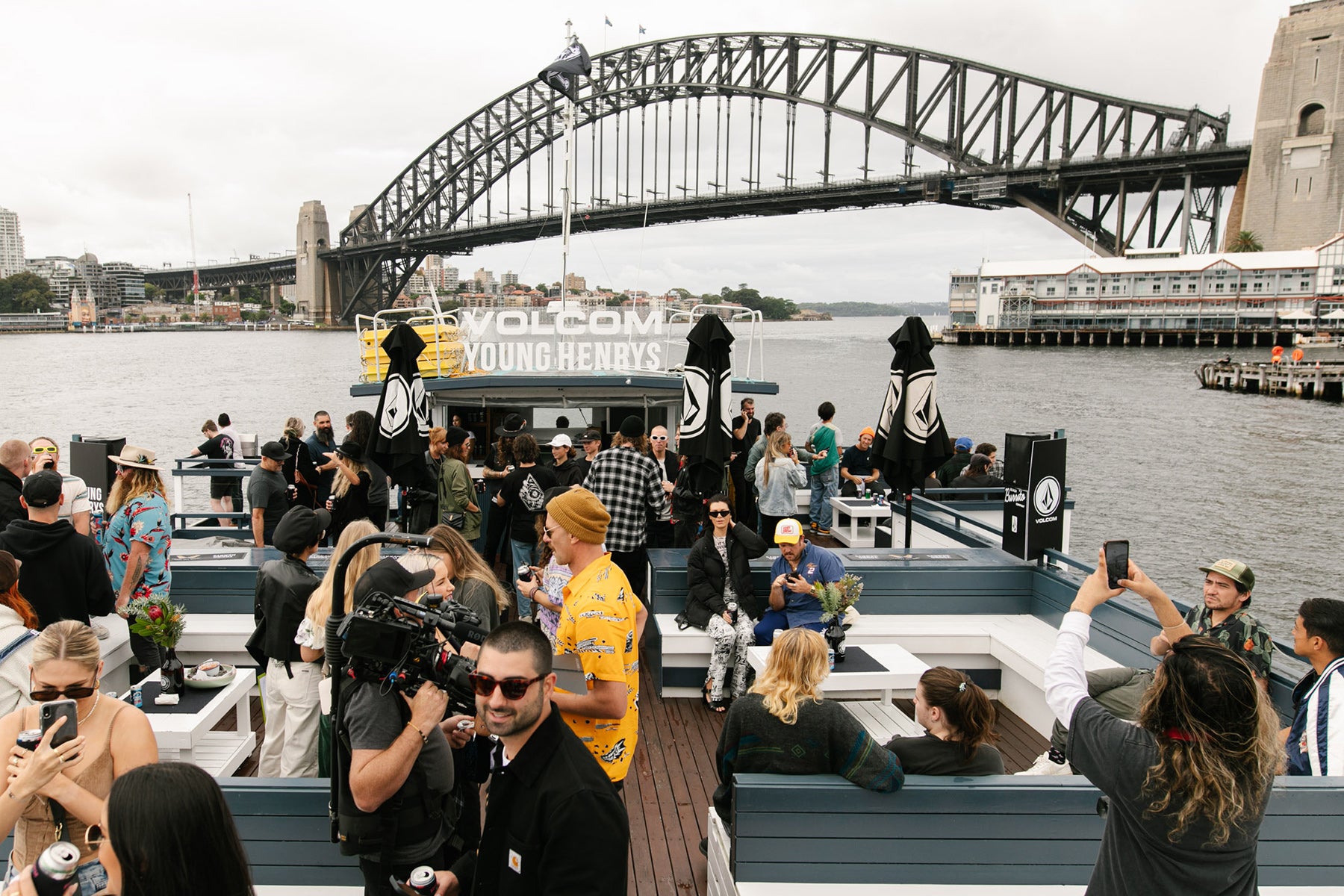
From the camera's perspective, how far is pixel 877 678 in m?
4.57

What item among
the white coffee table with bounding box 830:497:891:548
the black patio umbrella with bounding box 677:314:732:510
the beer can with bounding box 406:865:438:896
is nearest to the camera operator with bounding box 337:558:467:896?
the beer can with bounding box 406:865:438:896

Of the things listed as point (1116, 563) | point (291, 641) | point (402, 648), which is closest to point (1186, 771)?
point (1116, 563)

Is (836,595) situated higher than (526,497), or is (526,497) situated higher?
(526,497)

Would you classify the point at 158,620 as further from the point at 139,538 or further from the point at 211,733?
the point at 211,733

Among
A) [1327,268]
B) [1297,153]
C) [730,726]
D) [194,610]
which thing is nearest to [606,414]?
[194,610]

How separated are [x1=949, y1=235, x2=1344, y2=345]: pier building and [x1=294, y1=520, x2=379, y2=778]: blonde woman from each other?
272ft

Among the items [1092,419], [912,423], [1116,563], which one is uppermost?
[1116,563]

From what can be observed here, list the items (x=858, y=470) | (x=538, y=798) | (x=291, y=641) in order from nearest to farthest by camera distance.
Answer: (x=538, y=798), (x=291, y=641), (x=858, y=470)

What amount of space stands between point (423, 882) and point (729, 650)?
10.6 feet

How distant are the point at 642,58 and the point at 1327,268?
5962 centimetres

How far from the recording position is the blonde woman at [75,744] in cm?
233

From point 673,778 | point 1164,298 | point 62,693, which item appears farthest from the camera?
point 1164,298

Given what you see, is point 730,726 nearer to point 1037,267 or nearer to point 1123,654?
point 1123,654

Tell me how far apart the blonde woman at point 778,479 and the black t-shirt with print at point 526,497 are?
226 cm
